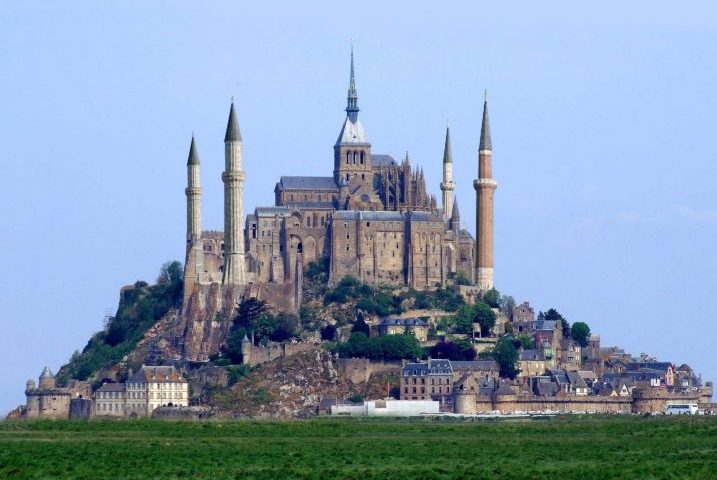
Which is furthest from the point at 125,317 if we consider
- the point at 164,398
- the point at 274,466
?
the point at 274,466

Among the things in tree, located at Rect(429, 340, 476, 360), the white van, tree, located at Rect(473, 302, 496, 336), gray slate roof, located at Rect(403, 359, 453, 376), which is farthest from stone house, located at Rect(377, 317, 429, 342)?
the white van

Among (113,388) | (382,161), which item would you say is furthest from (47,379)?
(382,161)

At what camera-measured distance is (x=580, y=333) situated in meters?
157

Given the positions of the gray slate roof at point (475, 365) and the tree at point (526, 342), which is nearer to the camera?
the gray slate roof at point (475, 365)

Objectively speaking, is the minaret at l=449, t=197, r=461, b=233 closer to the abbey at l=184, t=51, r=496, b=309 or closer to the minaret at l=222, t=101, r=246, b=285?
the abbey at l=184, t=51, r=496, b=309

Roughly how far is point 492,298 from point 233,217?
66.6 feet

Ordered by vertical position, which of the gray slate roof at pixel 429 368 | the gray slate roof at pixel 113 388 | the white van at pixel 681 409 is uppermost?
the gray slate roof at pixel 429 368

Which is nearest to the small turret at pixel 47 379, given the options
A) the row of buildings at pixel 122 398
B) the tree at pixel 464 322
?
the row of buildings at pixel 122 398

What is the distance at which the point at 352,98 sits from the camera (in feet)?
530

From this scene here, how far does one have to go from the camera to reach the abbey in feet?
491

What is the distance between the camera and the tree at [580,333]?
15650cm

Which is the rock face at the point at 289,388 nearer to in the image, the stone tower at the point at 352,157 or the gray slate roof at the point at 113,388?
the gray slate roof at the point at 113,388

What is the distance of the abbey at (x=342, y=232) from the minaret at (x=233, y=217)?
0.07 m

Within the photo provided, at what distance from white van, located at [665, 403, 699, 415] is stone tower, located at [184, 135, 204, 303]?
115ft
